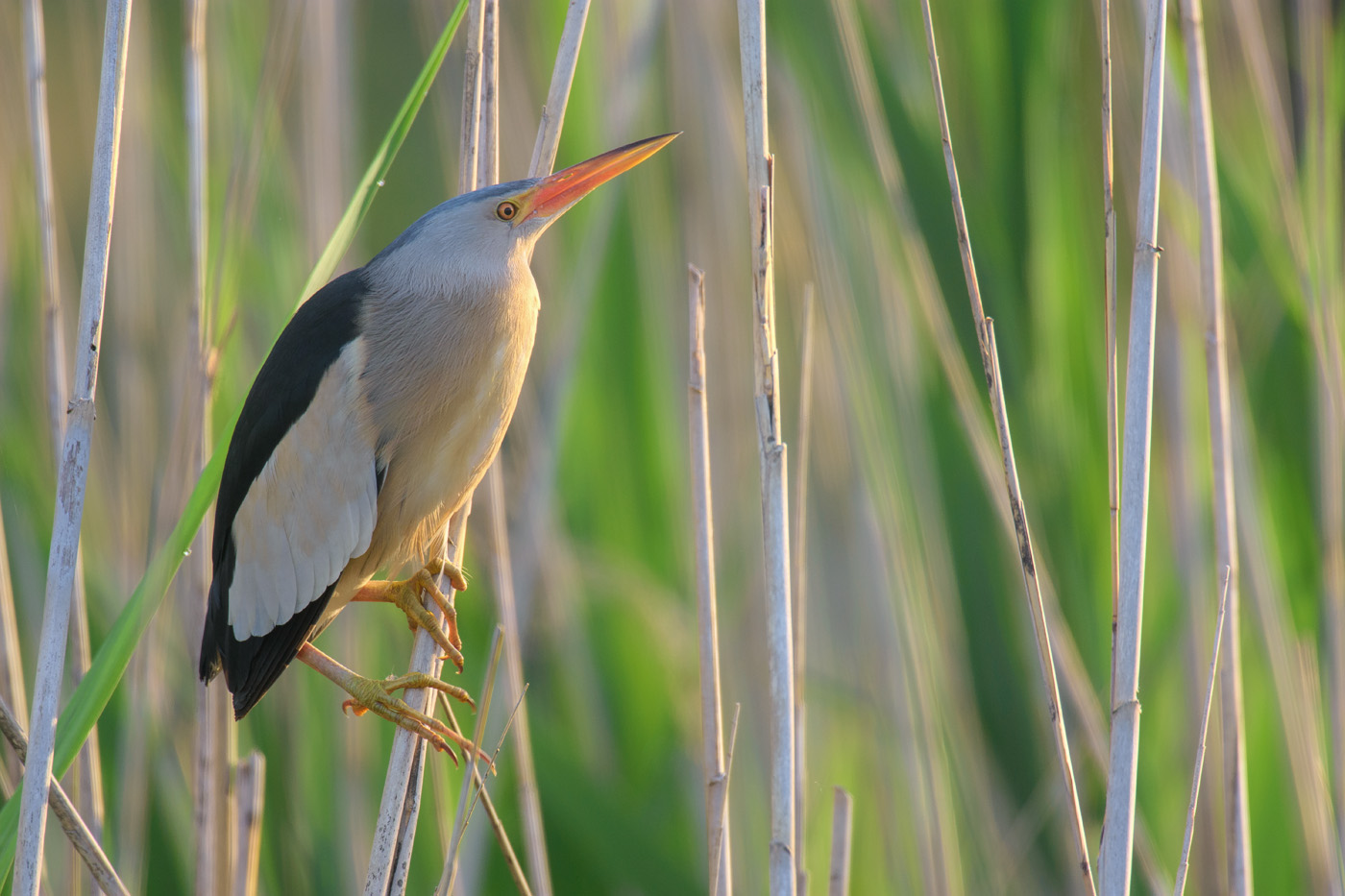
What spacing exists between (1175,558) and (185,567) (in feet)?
4.29

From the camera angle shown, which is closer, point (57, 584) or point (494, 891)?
point (57, 584)

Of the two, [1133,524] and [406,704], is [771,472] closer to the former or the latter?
[1133,524]

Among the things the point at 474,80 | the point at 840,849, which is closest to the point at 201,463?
the point at 474,80

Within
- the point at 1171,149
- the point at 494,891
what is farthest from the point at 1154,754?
the point at 494,891

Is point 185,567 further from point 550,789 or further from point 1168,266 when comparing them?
point 1168,266

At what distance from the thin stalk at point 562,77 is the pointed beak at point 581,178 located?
0.29 ft

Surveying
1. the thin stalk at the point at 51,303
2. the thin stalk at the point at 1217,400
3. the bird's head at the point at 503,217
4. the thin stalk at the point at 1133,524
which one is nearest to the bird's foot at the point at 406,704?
the thin stalk at the point at 51,303

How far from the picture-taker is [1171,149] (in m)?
1.48

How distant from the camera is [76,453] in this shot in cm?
93

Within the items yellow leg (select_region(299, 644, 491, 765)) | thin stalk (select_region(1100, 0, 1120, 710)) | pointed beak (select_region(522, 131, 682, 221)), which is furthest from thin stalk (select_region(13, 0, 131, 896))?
thin stalk (select_region(1100, 0, 1120, 710))

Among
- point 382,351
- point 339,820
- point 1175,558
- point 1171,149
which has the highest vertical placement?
point 1171,149

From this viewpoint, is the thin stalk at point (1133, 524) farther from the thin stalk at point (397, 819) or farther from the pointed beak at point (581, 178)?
the thin stalk at point (397, 819)

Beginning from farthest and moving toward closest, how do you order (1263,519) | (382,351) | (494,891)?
(494,891) → (1263,519) → (382,351)

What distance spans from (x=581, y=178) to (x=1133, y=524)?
63cm
